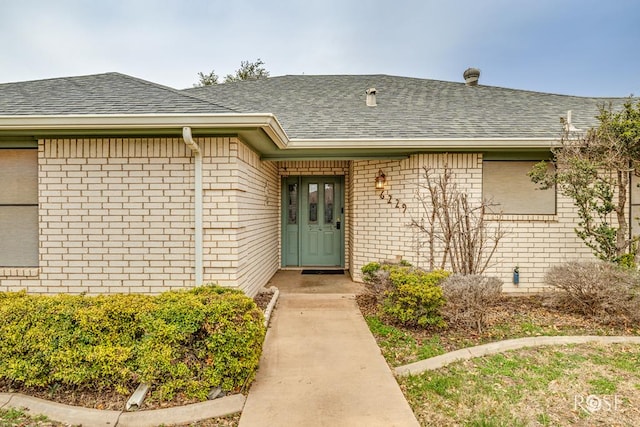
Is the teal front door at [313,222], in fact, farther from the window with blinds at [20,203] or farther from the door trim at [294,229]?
the window with blinds at [20,203]

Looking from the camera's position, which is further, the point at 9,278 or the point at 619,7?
the point at 619,7

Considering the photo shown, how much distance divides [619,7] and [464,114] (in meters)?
10.6

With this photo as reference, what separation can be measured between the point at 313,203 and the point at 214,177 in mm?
3580

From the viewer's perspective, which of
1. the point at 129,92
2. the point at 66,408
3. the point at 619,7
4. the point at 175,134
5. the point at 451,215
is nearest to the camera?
the point at 66,408

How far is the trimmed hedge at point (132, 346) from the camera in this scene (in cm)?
247

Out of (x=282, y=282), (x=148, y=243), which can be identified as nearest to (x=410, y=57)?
(x=282, y=282)

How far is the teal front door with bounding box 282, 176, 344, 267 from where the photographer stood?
24.5 feet

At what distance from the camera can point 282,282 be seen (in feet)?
20.3

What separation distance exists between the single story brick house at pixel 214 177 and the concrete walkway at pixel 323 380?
1275mm

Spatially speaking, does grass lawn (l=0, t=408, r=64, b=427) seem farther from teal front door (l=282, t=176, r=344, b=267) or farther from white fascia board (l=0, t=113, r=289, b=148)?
teal front door (l=282, t=176, r=344, b=267)

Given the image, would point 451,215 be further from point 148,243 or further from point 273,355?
point 148,243

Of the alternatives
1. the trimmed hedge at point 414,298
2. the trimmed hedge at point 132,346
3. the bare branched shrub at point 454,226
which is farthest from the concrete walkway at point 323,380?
the bare branched shrub at point 454,226

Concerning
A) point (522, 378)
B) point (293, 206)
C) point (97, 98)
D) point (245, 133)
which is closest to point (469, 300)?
point (522, 378)

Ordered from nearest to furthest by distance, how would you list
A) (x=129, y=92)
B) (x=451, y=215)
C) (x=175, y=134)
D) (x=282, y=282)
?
(x=175, y=134)
(x=129, y=92)
(x=451, y=215)
(x=282, y=282)
